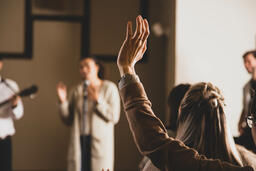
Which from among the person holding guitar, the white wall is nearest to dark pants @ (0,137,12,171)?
the person holding guitar

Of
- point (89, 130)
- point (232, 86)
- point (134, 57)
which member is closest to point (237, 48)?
point (232, 86)

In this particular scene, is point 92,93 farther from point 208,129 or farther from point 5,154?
point 208,129

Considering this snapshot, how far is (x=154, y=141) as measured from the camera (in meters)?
0.60

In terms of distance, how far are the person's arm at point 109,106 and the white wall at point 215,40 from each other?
60 centimetres

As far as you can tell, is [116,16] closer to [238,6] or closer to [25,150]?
[238,6]

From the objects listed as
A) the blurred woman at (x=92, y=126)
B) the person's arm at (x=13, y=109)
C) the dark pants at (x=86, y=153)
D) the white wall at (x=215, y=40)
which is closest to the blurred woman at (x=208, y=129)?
the white wall at (x=215, y=40)

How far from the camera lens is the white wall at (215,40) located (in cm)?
238

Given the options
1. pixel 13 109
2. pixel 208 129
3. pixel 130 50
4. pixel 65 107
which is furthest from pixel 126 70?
pixel 13 109

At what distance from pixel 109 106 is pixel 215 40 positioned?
100cm

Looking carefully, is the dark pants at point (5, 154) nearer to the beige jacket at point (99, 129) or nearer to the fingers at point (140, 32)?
the beige jacket at point (99, 129)

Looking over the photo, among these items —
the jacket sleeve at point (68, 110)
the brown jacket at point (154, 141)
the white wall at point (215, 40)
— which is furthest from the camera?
the jacket sleeve at point (68, 110)

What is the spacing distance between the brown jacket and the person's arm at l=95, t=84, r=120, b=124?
201cm

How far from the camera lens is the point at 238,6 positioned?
2.39 m

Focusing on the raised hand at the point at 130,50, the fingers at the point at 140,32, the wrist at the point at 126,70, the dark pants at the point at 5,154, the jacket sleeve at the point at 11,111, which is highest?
the fingers at the point at 140,32
